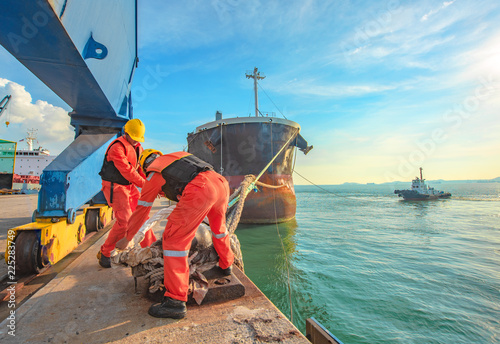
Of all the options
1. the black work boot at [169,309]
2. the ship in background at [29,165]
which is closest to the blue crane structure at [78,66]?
the black work boot at [169,309]

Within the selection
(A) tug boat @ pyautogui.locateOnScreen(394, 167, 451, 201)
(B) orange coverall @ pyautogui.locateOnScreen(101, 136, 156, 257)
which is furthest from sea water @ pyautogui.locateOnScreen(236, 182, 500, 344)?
(A) tug boat @ pyautogui.locateOnScreen(394, 167, 451, 201)

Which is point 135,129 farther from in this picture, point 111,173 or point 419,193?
point 419,193

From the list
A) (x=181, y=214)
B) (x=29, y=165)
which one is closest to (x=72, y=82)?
(x=181, y=214)

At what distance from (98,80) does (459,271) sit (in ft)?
27.4

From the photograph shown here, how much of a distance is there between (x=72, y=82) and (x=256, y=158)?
9.12 metres

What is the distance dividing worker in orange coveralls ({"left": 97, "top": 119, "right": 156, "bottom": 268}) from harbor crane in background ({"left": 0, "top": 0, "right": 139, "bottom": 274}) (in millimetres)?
436

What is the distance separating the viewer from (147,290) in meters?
2.07

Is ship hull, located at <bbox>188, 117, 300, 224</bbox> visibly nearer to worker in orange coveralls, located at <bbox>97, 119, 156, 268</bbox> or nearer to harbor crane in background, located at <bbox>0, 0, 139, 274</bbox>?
harbor crane in background, located at <bbox>0, 0, 139, 274</bbox>

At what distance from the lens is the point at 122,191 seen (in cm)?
292

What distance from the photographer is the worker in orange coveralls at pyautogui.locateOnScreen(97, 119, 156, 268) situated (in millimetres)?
2740

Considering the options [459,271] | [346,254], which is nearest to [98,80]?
[346,254]

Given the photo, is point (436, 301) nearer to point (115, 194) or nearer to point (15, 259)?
point (115, 194)

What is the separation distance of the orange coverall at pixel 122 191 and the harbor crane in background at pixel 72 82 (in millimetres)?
481

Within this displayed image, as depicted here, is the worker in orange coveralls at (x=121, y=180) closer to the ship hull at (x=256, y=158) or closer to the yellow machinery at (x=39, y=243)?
the yellow machinery at (x=39, y=243)
